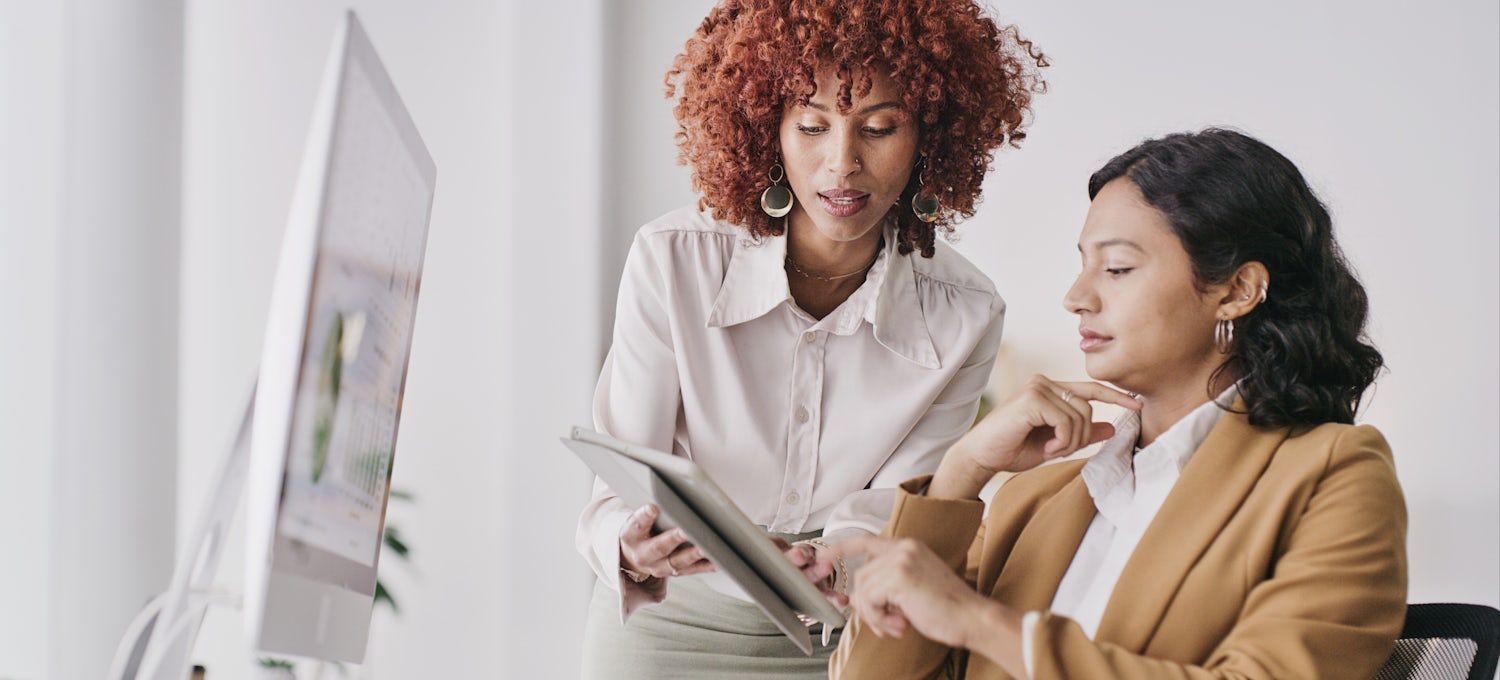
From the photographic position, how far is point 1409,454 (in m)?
4.08

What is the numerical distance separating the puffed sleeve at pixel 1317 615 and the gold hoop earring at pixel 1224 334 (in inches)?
8.8

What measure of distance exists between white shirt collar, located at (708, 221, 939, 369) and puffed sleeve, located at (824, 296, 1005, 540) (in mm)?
99

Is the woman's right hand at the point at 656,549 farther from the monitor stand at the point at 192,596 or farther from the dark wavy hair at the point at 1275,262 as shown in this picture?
the dark wavy hair at the point at 1275,262

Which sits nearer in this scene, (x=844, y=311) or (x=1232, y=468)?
(x=1232, y=468)

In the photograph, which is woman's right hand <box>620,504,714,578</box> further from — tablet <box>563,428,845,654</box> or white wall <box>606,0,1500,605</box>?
white wall <box>606,0,1500,605</box>

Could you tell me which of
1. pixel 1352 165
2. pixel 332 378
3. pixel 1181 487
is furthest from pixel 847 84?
pixel 1352 165

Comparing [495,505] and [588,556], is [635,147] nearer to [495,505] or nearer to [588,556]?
[495,505]

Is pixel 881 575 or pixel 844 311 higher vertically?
pixel 844 311

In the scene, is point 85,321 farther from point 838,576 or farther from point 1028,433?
point 1028,433

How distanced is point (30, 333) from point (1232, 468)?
7.89 ft

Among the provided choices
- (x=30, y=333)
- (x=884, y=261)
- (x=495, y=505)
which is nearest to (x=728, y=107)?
(x=884, y=261)

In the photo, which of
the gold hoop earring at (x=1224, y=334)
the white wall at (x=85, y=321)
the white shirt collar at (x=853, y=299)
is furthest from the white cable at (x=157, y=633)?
the white wall at (x=85, y=321)

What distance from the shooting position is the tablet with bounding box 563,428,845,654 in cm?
126

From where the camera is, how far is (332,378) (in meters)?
0.99
